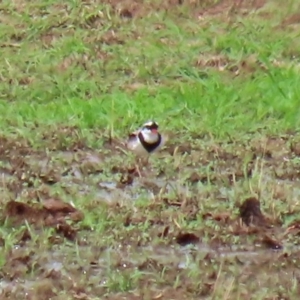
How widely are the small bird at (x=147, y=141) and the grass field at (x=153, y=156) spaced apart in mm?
66

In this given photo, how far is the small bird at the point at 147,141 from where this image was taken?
528cm

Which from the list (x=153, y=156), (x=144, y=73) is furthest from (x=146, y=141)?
(x=144, y=73)

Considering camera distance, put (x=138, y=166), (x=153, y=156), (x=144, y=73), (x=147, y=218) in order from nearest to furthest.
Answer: (x=147, y=218), (x=138, y=166), (x=153, y=156), (x=144, y=73)

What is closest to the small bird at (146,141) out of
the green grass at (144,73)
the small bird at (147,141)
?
the small bird at (147,141)

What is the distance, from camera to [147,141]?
5270 millimetres

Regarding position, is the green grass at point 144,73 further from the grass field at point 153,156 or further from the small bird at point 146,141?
the small bird at point 146,141

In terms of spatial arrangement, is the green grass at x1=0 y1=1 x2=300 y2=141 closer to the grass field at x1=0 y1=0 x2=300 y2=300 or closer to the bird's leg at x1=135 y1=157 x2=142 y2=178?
the grass field at x1=0 y1=0 x2=300 y2=300

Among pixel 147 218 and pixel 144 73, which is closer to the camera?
pixel 147 218

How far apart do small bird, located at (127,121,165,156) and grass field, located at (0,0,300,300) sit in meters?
0.07

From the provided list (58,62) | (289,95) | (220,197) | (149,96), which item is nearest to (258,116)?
(289,95)

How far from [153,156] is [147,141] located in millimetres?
112

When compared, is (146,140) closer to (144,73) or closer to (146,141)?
(146,141)

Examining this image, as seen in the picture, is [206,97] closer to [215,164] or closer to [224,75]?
[224,75]

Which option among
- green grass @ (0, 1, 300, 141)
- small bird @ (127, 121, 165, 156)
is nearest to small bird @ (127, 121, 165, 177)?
small bird @ (127, 121, 165, 156)
